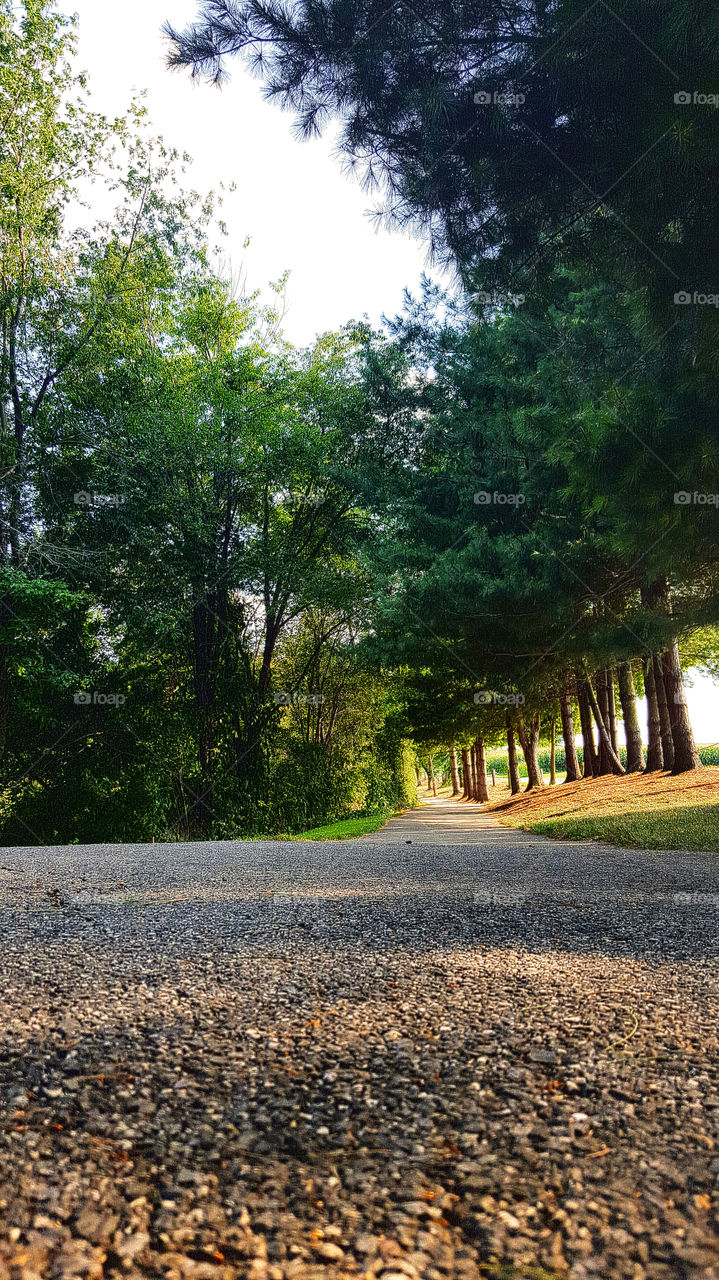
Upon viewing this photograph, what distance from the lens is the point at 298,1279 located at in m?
1.02

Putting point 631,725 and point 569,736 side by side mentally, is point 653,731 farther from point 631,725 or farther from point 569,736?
point 569,736

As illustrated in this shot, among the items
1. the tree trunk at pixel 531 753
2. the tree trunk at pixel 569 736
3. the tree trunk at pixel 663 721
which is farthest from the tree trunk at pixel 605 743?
the tree trunk at pixel 531 753

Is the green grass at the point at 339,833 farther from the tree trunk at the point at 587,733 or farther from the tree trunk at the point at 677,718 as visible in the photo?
the tree trunk at the point at 587,733

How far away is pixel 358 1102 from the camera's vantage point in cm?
147

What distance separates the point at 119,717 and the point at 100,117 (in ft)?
34.7

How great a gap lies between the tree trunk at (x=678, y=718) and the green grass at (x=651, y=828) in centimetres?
386

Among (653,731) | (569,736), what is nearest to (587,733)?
(569,736)

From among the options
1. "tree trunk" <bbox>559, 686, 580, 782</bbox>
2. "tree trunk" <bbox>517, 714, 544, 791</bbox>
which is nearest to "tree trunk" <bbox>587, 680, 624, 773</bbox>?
"tree trunk" <bbox>559, 686, 580, 782</bbox>

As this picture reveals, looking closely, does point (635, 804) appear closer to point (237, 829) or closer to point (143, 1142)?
point (237, 829)

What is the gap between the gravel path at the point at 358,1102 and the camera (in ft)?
3.55

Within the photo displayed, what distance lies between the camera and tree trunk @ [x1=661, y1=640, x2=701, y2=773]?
1276 centimetres

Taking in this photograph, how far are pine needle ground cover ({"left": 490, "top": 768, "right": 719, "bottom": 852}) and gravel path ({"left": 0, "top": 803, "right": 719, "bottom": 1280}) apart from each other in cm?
433

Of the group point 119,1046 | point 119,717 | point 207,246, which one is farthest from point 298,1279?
point 207,246

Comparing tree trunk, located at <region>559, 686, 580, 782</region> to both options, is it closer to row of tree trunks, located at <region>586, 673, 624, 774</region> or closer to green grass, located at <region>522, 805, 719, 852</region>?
row of tree trunks, located at <region>586, 673, 624, 774</region>
